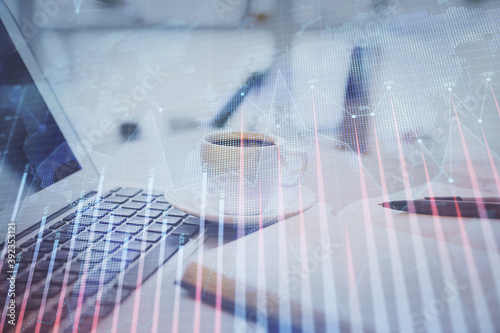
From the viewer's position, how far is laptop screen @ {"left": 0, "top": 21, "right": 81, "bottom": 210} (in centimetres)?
46

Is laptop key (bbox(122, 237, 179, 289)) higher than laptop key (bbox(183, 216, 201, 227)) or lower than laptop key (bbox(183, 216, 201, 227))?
lower

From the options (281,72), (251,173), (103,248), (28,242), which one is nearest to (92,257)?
(103,248)

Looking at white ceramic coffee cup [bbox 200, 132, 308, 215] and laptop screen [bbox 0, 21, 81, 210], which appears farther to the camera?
laptop screen [bbox 0, 21, 81, 210]

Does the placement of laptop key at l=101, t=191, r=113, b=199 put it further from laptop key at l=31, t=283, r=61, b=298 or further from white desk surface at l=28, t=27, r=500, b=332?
laptop key at l=31, t=283, r=61, b=298

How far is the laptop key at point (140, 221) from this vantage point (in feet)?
1.23

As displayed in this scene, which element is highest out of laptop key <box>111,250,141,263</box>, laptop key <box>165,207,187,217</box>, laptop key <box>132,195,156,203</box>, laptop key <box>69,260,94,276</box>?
laptop key <box>132,195,156,203</box>

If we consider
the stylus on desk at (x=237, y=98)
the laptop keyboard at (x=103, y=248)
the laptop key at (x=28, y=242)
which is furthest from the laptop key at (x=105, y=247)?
the stylus on desk at (x=237, y=98)

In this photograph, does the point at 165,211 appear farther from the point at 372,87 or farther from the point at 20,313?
the point at 372,87

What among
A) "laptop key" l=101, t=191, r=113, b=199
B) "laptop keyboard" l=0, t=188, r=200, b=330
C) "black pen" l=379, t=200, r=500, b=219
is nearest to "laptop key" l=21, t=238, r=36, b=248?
"laptop keyboard" l=0, t=188, r=200, b=330

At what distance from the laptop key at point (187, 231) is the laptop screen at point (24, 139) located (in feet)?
0.73

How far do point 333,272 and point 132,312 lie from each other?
0.21 meters

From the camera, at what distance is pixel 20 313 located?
0.33 meters

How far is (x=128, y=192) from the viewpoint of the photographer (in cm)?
42

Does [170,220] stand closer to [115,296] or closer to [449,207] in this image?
[115,296]
